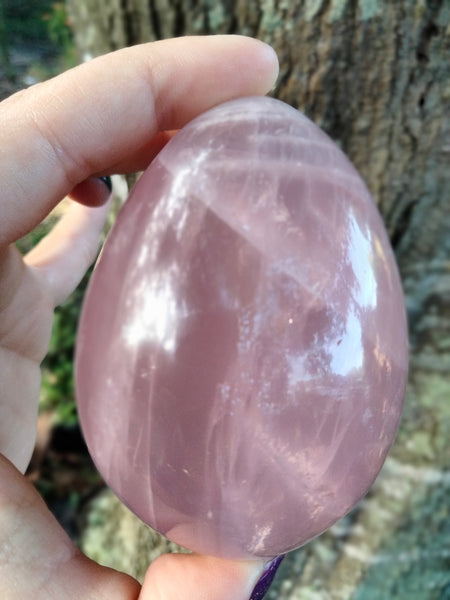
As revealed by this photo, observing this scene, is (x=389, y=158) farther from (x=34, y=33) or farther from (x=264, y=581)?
(x=34, y=33)

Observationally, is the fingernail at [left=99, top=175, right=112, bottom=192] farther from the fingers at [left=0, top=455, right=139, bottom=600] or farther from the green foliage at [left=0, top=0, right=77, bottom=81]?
the green foliage at [left=0, top=0, right=77, bottom=81]

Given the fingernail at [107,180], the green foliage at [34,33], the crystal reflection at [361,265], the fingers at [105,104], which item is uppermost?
the fingers at [105,104]

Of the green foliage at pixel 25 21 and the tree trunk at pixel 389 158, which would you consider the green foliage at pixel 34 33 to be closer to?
the green foliage at pixel 25 21

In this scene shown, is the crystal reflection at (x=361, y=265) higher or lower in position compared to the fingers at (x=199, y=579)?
higher

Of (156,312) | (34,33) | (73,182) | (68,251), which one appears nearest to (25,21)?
(34,33)

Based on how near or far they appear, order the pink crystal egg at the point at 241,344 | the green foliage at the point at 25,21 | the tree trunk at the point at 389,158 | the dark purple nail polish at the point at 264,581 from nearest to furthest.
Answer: the pink crystal egg at the point at 241,344, the dark purple nail polish at the point at 264,581, the tree trunk at the point at 389,158, the green foliage at the point at 25,21

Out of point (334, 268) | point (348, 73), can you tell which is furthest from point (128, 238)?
point (348, 73)

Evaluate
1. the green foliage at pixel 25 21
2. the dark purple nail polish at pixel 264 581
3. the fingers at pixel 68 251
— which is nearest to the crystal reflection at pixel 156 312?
the dark purple nail polish at pixel 264 581
